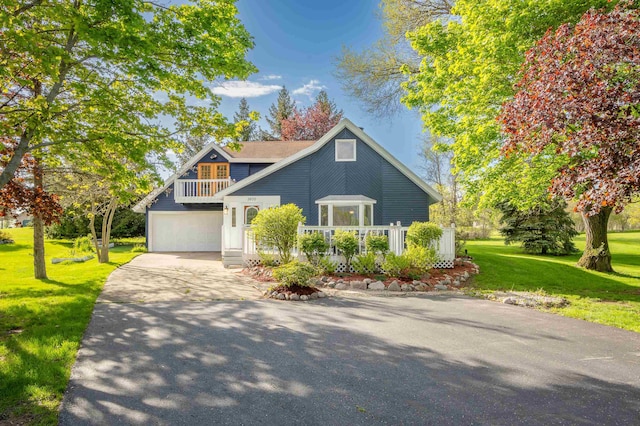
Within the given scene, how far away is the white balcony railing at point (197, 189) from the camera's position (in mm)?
18859

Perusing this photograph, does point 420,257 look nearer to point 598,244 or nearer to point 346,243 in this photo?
point 346,243

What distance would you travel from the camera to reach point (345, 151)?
51.1 feet

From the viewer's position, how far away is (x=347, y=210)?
14922 mm

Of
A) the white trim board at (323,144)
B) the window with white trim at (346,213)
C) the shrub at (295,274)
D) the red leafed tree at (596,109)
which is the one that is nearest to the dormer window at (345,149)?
the white trim board at (323,144)

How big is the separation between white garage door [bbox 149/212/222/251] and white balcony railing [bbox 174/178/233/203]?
1.80 metres

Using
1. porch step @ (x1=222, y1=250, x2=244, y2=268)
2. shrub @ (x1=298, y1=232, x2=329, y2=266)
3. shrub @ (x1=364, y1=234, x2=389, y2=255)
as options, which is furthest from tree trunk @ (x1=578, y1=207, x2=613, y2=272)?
porch step @ (x1=222, y1=250, x2=244, y2=268)

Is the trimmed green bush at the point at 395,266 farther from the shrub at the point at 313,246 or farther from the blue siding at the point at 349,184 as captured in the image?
the blue siding at the point at 349,184

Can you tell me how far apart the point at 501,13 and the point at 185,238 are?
62.3 ft

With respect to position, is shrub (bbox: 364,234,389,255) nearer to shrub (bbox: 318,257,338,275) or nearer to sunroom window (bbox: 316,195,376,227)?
shrub (bbox: 318,257,338,275)

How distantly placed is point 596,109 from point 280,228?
27.4 ft

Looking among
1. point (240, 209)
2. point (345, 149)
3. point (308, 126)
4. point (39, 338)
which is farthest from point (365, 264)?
point (308, 126)

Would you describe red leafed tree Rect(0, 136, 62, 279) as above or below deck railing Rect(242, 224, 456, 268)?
above

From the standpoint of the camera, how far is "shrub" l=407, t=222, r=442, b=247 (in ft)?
36.4

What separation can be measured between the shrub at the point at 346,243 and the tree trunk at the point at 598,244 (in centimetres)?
1025
